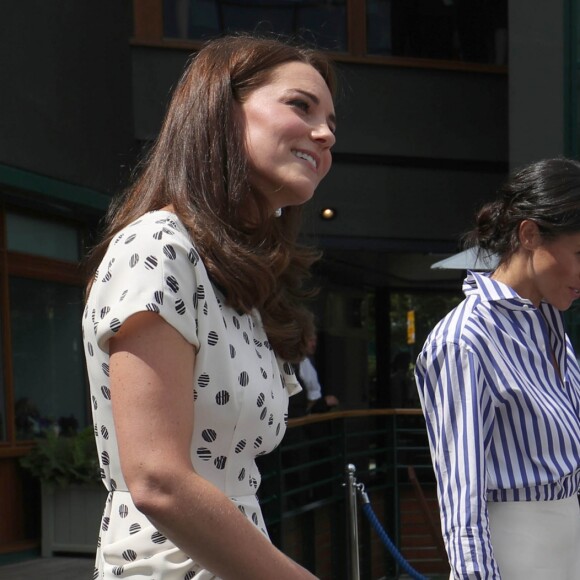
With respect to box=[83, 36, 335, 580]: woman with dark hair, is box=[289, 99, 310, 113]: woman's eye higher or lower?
higher

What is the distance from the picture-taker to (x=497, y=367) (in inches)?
108

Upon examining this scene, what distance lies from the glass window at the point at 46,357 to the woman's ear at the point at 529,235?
813cm

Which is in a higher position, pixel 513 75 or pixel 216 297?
pixel 513 75

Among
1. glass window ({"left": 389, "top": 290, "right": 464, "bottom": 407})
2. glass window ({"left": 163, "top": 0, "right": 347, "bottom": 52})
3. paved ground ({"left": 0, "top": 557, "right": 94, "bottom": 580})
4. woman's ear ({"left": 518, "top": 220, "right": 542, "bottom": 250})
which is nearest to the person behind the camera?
woman's ear ({"left": 518, "top": 220, "right": 542, "bottom": 250})

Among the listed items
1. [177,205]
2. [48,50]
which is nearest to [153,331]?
[177,205]

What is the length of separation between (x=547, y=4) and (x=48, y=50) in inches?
218

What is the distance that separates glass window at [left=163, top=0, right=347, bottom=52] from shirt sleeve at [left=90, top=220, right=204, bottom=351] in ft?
38.2

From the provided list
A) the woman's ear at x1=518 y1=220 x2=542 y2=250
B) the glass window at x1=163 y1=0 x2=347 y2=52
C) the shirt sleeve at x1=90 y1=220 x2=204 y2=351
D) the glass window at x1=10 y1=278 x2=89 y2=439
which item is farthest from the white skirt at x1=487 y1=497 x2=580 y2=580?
the glass window at x1=163 y1=0 x2=347 y2=52

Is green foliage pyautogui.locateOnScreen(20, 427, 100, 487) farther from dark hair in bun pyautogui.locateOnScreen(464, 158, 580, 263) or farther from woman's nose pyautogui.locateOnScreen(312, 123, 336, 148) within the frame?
woman's nose pyautogui.locateOnScreen(312, 123, 336, 148)

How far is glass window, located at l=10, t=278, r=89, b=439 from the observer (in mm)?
10703

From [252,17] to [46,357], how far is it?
4981 mm

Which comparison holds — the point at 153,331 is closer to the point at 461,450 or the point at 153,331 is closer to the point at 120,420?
the point at 120,420

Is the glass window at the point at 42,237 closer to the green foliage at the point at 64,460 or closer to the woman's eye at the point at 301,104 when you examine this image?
the green foliage at the point at 64,460

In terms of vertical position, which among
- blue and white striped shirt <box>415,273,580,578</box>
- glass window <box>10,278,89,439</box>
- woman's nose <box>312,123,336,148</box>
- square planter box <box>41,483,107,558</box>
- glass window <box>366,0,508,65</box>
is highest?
glass window <box>366,0,508,65</box>
